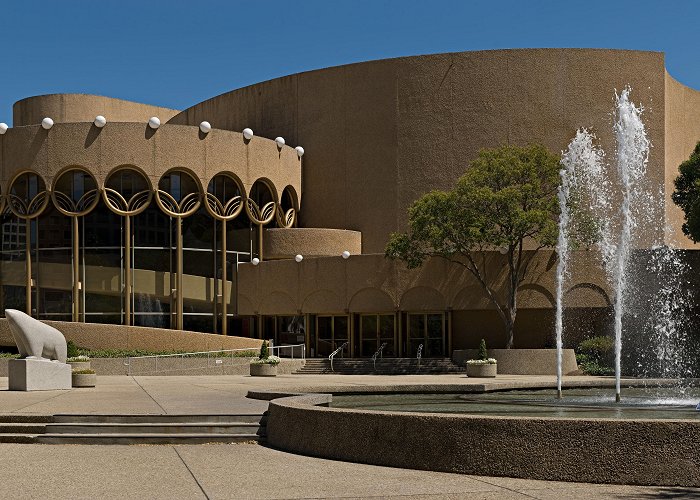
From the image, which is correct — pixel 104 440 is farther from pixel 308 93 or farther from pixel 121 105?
pixel 121 105

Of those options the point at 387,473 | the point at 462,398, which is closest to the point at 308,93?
the point at 462,398

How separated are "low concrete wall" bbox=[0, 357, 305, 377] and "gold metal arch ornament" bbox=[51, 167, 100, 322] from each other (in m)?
8.13

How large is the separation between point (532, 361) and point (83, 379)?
20380mm

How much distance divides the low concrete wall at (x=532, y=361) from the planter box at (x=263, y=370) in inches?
398

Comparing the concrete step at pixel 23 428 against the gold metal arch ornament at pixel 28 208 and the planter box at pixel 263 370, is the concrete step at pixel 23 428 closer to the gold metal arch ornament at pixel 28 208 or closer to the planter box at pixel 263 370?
the planter box at pixel 263 370

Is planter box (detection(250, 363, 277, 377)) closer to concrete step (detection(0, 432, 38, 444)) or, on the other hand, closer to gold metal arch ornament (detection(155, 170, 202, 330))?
gold metal arch ornament (detection(155, 170, 202, 330))

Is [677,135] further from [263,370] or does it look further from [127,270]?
[127,270]

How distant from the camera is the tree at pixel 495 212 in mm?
42219

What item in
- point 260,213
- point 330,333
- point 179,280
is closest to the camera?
point 179,280

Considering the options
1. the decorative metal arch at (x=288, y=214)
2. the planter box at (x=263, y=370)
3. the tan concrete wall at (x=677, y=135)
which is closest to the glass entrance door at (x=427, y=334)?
the decorative metal arch at (x=288, y=214)

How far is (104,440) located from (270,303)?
34.2 m

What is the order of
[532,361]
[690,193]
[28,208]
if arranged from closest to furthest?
1. [532,361]
2. [690,193]
3. [28,208]

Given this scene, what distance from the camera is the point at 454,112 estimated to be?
169ft

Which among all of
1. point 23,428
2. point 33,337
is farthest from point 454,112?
point 23,428
